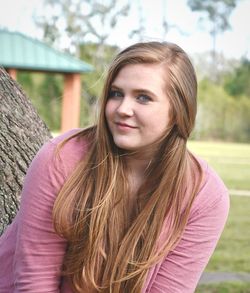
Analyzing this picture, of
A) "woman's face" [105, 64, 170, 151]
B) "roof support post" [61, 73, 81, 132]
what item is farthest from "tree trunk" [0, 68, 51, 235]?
"roof support post" [61, 73, 81, 132]

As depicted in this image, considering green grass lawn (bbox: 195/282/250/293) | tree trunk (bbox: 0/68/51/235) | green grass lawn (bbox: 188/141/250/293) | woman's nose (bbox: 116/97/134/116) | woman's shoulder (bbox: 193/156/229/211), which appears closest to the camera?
woman's nose (bbox: 116/97/134/116)

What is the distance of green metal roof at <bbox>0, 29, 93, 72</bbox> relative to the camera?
13156mm

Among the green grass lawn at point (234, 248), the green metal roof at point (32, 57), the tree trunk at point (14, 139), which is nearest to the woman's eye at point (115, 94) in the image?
the tree trunk at point (14, 139)

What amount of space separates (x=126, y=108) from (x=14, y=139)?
27.0 inches

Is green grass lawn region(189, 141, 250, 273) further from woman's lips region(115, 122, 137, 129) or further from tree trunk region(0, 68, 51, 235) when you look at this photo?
woman's lips region(115, 122, 137, 129)

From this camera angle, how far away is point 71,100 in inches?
549

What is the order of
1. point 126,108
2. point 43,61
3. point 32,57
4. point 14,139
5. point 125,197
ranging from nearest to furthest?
point 126,108
point 125,197
point 14,139
point 43,61
point 32,57

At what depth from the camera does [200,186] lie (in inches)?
55.4

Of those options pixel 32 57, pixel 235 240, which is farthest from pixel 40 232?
pixel 32 57

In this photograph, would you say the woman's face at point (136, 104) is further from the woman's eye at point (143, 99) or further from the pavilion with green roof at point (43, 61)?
the pavilion with green roof at point (43, 61)

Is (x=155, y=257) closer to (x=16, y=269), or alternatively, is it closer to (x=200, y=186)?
(x=200, y=186)

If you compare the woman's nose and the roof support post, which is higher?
the woman's nose

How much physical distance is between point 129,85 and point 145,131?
0.11 meters

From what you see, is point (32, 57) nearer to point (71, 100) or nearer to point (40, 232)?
point (71, 100)
